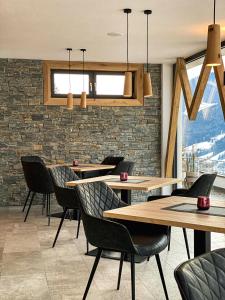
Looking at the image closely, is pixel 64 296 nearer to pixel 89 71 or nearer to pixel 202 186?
pixel 202 186

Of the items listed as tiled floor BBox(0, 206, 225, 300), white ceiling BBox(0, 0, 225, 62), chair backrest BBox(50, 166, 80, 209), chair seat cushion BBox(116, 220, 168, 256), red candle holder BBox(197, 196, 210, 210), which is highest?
white ceiling BBox(0, 0, 225, 62)

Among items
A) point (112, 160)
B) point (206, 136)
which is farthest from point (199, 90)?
point (112, 160)

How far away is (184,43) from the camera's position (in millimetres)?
6246

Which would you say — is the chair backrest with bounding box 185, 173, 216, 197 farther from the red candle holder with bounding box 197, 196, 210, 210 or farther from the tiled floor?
the red candle holder with bounding box 197, 196, 210, 210

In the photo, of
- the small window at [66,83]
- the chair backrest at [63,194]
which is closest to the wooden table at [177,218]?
Answer: the chair backrest at [63,194]

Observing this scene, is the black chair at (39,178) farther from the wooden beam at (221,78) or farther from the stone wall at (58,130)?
the wooden beam at (221,78)

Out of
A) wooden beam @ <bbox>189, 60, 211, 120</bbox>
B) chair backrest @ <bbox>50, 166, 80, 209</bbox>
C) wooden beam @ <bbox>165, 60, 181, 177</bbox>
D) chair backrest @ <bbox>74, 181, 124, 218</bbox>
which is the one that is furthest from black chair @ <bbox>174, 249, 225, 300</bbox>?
wooden beam @ <bbox>165, 60, 181, 177</bbox>

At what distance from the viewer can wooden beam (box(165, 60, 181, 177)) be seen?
24.2 ft

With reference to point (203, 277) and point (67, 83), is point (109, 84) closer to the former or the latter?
point (67, 83)

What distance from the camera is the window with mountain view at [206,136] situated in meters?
6.69

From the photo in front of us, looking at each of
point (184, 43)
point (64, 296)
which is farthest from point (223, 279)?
point (184, 43)

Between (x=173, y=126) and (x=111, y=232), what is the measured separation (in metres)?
4.95

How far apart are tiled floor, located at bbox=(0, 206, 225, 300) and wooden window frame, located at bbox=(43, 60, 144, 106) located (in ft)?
9.11

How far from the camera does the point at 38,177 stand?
6016 millimetres
